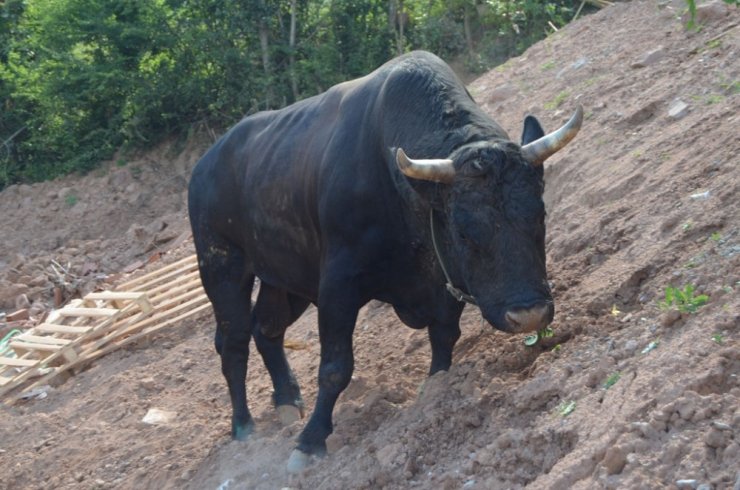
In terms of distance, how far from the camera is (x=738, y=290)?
5801 millimetres

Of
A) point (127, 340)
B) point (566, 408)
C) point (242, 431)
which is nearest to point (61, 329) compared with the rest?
point (127, 340)

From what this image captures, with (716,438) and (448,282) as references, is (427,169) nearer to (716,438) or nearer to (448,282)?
(448,282)

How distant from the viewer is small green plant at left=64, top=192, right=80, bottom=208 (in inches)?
827

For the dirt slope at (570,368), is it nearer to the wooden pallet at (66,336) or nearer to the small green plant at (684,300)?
the small green plant at (684,300)

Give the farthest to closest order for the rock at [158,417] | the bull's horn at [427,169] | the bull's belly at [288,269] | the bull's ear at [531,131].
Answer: the rock at [158,417] → the bull's belly at [288,269] → the bull's ear at [531,131] → the bull's horn at [427,169]

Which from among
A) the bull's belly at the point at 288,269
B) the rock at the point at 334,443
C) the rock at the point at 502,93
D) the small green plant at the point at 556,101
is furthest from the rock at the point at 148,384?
the rock at the point at 502,93

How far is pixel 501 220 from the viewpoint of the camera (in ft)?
20.8

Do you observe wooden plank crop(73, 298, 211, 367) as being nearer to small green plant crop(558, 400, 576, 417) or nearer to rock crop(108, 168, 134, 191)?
small green plant crop(558, 400, 576, 417)

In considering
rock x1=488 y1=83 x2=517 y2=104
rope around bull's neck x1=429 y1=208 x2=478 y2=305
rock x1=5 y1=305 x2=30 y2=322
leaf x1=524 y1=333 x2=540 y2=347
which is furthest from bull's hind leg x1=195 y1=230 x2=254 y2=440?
rock x1=5 y1=305 x2=30 y2=322

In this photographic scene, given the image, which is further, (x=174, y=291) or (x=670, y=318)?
(x=174, y=291)

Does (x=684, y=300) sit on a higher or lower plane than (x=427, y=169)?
lower

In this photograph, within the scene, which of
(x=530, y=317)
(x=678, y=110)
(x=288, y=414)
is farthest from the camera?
(x=678, y=110)

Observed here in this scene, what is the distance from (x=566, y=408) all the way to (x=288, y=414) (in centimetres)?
331

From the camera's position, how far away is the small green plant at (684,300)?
19.6 ft
